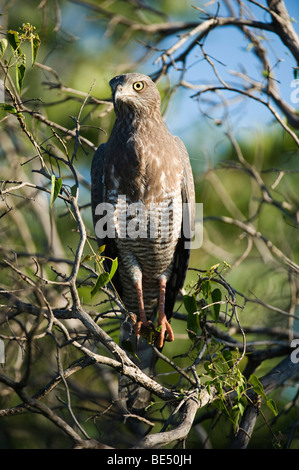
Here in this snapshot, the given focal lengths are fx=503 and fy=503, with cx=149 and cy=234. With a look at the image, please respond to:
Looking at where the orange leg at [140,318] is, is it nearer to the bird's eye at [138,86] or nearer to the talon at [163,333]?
the talon at [163,333]

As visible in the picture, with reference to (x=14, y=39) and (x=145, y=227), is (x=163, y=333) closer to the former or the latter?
(x=145, y=227)

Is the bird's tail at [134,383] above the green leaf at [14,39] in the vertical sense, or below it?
below

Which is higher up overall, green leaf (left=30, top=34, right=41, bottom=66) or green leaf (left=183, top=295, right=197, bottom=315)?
green leaf (left=30, top=34, right=41, bottom=66)

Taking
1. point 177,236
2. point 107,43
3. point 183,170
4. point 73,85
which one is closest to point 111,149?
point 183,170

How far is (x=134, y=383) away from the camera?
2.95 metres

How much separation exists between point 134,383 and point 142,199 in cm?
112

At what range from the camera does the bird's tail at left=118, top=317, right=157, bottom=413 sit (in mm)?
3029

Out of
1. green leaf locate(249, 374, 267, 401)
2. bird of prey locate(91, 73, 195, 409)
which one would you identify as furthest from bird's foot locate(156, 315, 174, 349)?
green leaf locate(249, 374, 267, 401)

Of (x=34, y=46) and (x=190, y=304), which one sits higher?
(x=34, y=46)

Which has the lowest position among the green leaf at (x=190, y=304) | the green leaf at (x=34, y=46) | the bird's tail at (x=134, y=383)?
the bird's tail at (x=134, y=383)

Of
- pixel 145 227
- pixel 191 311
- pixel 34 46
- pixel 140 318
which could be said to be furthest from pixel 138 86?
pixel 191 311

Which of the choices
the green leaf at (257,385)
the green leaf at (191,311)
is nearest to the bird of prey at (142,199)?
the green leaf at (191,311)

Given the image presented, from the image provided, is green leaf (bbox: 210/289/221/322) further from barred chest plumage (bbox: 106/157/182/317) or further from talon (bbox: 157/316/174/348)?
barred chest plumage (bbox: 106/157/182/317)

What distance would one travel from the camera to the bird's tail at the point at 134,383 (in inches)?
119
